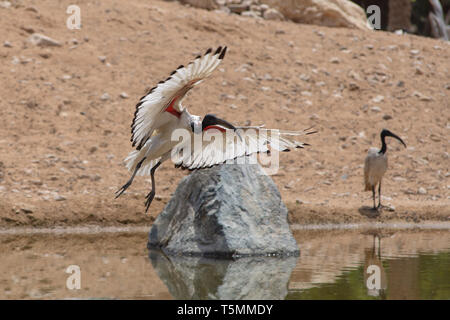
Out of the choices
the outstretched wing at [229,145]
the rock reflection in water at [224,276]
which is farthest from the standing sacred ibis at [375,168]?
the outstretched wing at [229,145]

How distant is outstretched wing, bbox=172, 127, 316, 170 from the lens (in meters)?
9.59

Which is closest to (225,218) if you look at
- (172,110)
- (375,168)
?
(172,110)

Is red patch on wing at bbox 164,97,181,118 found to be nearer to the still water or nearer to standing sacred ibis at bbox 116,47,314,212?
standing sacred ibis at bbox 116,47,314,212

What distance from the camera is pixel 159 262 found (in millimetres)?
10195

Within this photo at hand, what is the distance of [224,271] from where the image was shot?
957 cm

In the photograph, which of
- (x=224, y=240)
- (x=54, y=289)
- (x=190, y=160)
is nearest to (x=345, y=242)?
(x=224, y=240)

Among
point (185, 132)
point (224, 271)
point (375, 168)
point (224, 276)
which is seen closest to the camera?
point (224, 276)

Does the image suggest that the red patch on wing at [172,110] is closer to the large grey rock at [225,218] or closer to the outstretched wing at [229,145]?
the outstretched wing at [229,145]

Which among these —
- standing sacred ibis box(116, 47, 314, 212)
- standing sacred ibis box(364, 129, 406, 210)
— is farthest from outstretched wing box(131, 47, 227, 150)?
standing sacred ibis box(364, 129, 406, 210)

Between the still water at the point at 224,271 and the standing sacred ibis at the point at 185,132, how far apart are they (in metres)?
1.48

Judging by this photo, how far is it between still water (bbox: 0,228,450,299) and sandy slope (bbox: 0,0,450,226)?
2.42 metres

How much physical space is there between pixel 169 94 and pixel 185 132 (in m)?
1.21

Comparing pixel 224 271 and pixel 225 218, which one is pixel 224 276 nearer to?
pixel 224 271
